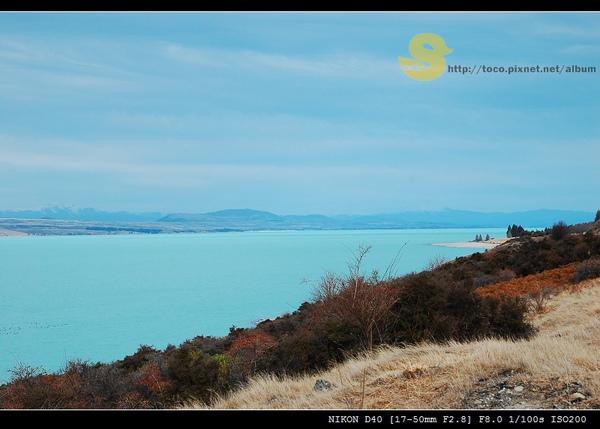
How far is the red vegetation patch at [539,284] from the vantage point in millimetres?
17672

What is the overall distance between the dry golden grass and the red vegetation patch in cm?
1114

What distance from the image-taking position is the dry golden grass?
466cm

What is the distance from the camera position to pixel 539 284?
19.1 m

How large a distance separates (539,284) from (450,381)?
52.6 ft

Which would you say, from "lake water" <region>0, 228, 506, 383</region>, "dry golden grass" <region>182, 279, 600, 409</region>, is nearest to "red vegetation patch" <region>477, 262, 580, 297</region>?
"lake water" <region>0, 228, 506, 383</region>

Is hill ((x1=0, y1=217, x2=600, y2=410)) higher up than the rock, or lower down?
lower down

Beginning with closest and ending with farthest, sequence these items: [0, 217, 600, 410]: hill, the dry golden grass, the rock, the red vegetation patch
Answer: the rock < the dry golden grass < [0, 217, 600, 410]: hill < the red vegetation patch

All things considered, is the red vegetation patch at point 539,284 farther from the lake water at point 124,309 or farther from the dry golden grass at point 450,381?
the dry golden grass at point 450,381

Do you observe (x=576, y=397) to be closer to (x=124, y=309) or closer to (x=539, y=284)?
(x=539, y=284)

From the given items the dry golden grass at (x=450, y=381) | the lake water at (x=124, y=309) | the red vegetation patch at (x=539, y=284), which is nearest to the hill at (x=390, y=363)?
the dry golden grass at (x=450, y=381)

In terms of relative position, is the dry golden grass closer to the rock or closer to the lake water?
the rock
